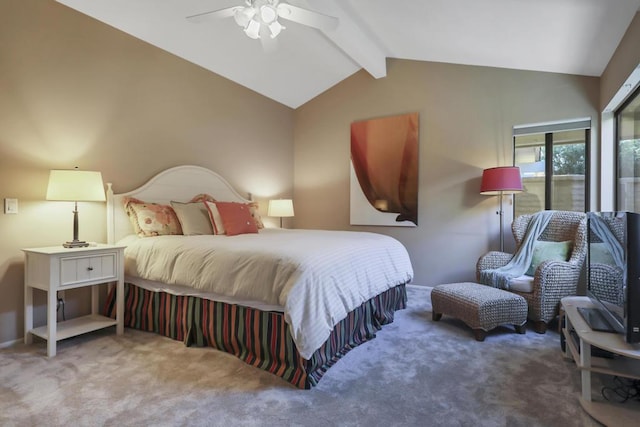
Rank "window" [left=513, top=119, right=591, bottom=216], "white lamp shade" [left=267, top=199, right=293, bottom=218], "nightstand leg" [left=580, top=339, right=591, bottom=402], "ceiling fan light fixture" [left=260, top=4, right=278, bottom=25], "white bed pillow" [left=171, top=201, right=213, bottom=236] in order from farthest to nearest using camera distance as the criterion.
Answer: "white lamp shade" [left=267, top=199, right=293, bottom=218], "window" [left=513, top=119, right=591, bottom=216], "white bed pillow" [left=171, top=201, right=213, bottom=236], "ceiling fan light fixture" [left=260, top=4, right=278, bottom=25], "nightstand leg" [left=580, top=339, right=591, bottom=402]

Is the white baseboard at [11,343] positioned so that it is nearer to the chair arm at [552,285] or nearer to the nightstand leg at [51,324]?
the nightstand leg at [51,324]

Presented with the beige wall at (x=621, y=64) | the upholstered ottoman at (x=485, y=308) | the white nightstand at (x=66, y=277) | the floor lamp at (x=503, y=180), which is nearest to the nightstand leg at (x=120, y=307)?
the white nightstand at (x=66, y=277)

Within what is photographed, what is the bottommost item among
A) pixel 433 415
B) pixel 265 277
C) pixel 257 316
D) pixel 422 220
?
pixel 433 415

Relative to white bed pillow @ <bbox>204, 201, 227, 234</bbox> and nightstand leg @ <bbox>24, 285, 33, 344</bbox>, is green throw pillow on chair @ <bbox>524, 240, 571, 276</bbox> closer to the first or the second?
white bed pillow @ <bbox>204, 201, 227, 234</bbox>

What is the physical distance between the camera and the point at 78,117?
9.75 feet

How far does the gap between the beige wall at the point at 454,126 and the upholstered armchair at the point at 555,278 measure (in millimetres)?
679

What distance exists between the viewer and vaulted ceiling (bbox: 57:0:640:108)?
2.70 m

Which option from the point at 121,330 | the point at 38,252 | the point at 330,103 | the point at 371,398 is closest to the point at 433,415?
the point at 371,398

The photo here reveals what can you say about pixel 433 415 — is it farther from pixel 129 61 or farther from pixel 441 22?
pixel 129 61

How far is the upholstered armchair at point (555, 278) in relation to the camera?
112 inches

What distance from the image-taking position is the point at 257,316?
221cm

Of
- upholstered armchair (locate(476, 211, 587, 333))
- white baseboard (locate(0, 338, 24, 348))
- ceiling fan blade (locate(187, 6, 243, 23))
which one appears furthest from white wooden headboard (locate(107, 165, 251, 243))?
upholstered armchair (locate(476, 211, 587, 333))

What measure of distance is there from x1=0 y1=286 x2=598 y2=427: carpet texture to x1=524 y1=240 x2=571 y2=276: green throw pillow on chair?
0.84 metres

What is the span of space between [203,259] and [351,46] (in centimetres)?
274
